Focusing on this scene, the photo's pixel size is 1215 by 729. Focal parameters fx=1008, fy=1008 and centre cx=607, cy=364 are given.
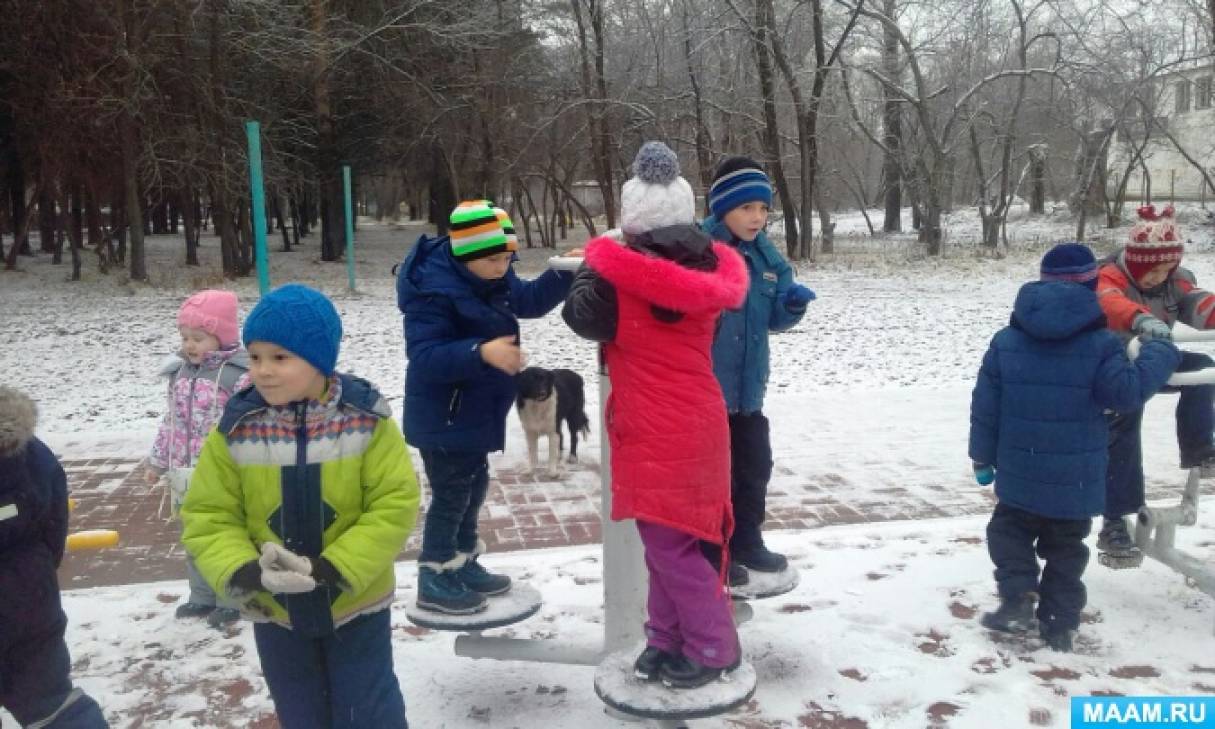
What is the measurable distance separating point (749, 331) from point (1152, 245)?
1.97 meters

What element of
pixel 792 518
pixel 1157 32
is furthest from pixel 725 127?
pixel 792 518

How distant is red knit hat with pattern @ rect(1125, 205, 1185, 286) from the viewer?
428 cm

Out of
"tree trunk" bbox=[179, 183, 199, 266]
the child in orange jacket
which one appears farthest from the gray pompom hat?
"tree trunk" bbox=[179, 183, 199, 266]

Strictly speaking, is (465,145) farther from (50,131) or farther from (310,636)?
(310,636)

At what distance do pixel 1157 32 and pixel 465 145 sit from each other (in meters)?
17.6

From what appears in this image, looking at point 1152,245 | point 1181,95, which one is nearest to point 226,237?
point 1152,245

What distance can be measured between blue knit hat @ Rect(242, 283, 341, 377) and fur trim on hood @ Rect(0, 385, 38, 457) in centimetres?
74

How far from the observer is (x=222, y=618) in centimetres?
414

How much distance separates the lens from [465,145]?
26562 mm

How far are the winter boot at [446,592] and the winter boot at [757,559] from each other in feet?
3.09


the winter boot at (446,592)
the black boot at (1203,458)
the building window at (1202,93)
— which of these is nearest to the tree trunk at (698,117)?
the building window at (1202,93)

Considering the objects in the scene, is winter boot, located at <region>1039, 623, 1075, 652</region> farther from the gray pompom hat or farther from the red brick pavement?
the gray pompom hat

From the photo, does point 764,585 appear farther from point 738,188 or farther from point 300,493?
point 300,493

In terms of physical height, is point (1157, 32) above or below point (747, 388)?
above
